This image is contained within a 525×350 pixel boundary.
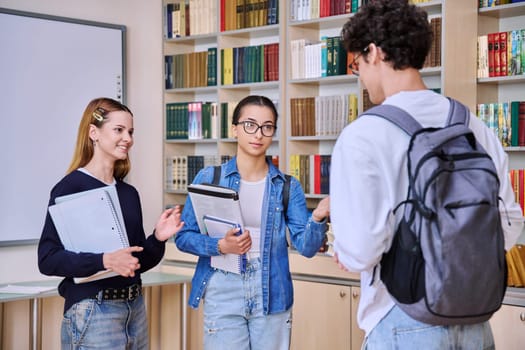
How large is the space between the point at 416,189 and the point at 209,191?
123cm

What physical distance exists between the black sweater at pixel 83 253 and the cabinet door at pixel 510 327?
1784 millimetres

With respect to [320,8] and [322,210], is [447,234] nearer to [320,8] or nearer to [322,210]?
[322,210]

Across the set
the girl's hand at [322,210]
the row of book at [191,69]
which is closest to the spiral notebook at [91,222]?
the girl's hand at [322,210]

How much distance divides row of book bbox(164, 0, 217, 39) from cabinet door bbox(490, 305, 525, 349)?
8.71 feet

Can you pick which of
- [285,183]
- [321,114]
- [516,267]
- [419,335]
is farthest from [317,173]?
[419,335]

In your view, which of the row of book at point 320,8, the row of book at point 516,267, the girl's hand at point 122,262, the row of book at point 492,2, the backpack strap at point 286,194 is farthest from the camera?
the row of book at point 320,8

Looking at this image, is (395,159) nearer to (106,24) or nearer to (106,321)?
(106,321)

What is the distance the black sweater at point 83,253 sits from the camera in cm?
252

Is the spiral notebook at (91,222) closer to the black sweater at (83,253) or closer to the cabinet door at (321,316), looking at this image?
the black sweater at (83,253)

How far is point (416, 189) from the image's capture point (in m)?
1.60

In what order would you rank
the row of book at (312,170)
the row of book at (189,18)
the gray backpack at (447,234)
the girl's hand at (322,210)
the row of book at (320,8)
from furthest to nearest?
the row of book at (189,18)
the row of book at (312,170)
the row of book at (320,8)
the girl's hand at (322,210)
the gray backpack at (447,234)

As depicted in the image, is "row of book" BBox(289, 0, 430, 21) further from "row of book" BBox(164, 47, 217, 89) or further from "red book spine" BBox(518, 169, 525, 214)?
"red book spine" BBox(518, 169, 525, 214)

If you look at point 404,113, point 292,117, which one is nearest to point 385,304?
point 404,113

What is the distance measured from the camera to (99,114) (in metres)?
2.78
